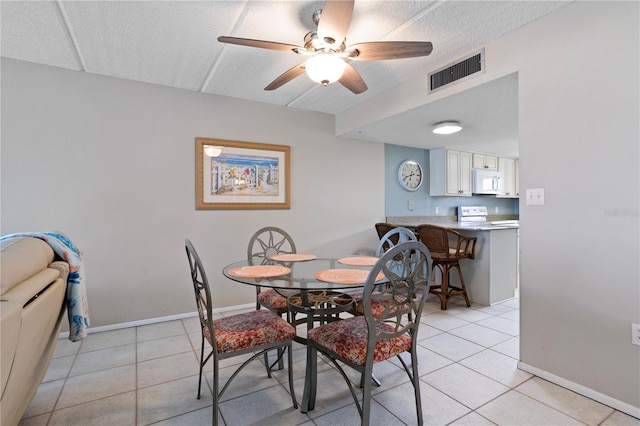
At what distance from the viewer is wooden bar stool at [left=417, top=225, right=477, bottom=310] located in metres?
3.43

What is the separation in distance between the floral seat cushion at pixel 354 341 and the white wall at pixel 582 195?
107 centimetres

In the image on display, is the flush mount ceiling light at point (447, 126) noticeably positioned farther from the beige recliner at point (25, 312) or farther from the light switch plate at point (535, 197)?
the beige recliner at point (25, 312)

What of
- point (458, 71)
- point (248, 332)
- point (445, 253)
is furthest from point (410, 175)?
point (248, 332)

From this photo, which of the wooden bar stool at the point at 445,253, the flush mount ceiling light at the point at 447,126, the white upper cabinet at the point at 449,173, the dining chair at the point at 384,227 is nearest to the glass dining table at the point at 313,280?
the wooden bar stool at the point at 445,253

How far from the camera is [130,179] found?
2.95 metres

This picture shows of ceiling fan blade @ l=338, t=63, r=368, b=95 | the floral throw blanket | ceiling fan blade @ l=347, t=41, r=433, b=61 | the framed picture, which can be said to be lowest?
the floral throw blanket

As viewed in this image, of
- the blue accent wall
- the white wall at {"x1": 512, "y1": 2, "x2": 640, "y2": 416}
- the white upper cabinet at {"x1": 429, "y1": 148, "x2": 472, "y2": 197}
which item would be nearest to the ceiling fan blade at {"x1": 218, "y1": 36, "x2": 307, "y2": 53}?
the white wall at {"x1": 512, "y1": 2, "x2": 640, "y2": 416}

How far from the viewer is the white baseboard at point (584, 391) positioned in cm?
166

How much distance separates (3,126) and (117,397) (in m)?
2.29

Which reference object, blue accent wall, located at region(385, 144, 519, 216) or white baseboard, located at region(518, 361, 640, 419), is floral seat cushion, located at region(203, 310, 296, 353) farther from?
blue accent wall, located at region(385, 144, 519, 216)

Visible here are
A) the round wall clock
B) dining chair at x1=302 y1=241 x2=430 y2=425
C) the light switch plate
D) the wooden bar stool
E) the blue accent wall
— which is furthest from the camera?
the round wall clock

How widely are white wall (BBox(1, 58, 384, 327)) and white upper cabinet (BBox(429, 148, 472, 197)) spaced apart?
7.43 ft

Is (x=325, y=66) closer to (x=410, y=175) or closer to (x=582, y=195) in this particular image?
(x=582, y=195)

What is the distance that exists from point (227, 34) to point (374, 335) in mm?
2115
